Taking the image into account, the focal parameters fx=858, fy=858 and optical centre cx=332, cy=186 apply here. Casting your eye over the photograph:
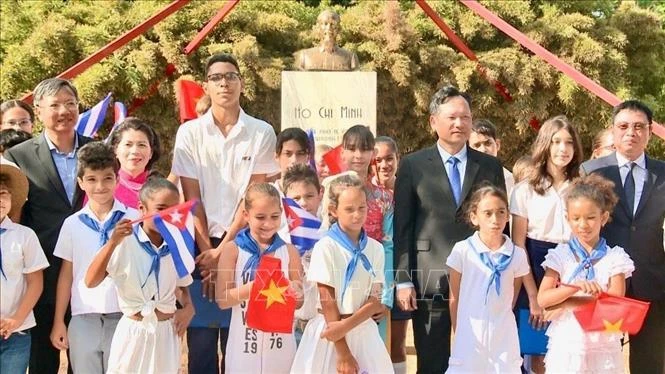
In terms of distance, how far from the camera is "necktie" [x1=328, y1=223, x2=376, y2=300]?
3.88 meters

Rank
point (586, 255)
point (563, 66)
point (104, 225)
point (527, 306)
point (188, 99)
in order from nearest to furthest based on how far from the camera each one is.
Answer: point (104, 225), point (586, 255), point (527, 306), point (188, 99), point (563, 66)

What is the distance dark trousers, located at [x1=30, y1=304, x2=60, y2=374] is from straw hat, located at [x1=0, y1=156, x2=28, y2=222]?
0.53 meters

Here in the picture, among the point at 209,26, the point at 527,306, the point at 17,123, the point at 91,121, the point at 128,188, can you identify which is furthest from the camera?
the point at 209,26

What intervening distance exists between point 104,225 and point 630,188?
2639 millimetres

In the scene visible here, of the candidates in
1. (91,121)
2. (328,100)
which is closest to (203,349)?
(91,121)

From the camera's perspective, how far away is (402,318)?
5.00m

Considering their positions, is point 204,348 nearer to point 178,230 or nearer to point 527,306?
point 178,230

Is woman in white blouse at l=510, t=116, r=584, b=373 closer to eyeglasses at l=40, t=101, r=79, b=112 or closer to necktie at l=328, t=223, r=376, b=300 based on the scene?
necktie at l=328, t=223, r=376, b=300

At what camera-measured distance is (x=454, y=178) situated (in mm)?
4246

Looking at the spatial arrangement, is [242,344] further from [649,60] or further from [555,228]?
[649,60]

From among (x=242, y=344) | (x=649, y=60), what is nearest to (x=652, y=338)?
(x=242, y=344)

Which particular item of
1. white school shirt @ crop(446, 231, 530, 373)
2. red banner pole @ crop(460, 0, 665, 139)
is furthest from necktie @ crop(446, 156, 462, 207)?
red banner pole @ crop(460, 0, 665, 139)

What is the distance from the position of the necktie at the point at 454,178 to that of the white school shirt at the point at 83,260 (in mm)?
1531

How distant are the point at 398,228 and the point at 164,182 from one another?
A: 1160 mm
